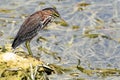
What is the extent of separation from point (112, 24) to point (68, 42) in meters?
1.07

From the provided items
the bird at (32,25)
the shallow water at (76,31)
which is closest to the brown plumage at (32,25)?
the bird at (32,25)

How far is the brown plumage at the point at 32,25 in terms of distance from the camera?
968 centimetres

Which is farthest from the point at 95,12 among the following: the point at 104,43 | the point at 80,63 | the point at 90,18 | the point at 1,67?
the point at 1,67

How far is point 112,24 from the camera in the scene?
11359mm

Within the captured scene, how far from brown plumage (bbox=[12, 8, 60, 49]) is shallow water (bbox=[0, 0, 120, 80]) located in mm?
630

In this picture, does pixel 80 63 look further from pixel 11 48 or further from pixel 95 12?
pixel 95 12

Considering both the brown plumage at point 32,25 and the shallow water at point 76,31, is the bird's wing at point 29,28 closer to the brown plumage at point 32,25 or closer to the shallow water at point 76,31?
the brown plumage at point 32,25

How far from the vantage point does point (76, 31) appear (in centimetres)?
1118

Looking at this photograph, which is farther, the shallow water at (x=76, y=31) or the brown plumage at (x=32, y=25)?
the shallow water at (x=76, y=31)

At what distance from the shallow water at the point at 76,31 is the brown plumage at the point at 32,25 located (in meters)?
0.63

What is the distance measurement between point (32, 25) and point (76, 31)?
1.65 meters

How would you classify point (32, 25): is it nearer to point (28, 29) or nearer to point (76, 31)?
point (28, 29)

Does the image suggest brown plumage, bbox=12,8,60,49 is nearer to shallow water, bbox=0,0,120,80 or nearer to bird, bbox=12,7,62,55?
bird, bbox=12,7,62,55

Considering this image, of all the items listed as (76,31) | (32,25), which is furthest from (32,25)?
(76,31)
